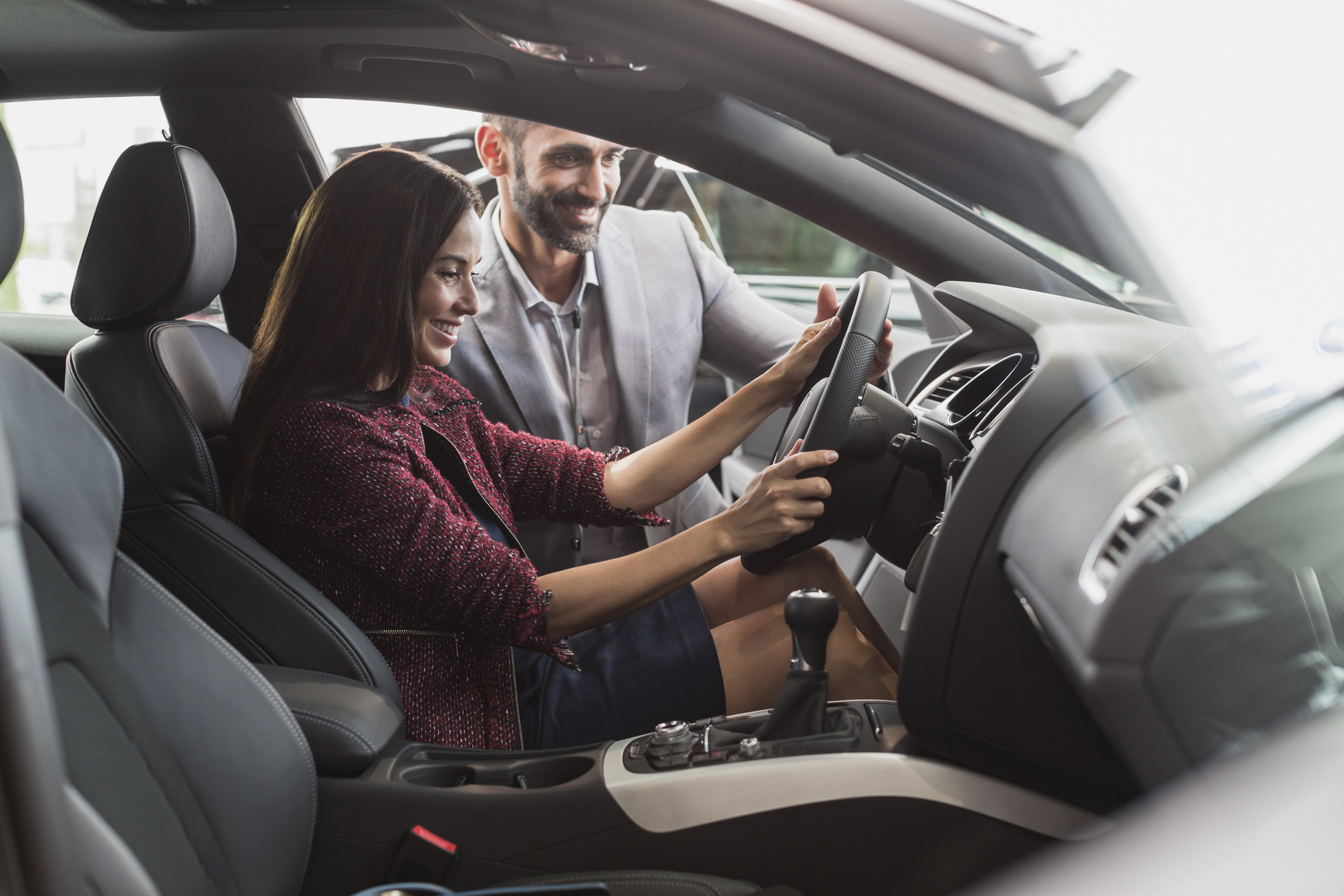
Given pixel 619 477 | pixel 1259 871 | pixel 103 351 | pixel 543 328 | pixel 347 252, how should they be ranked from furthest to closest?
pixel 543 328 < pixel 619 477 < pixel 347 252 < pixel 103 351 < pixel 1259 871

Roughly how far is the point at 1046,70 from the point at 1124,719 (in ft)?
1.53

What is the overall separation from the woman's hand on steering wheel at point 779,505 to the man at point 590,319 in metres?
0.67

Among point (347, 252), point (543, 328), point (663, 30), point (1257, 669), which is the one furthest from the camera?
point (543, 328)

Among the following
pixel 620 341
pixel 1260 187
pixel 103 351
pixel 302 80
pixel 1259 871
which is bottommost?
pixel 620 341

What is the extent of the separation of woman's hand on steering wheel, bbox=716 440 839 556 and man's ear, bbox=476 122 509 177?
974 millimetres

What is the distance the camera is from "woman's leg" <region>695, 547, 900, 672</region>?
138 centimetres

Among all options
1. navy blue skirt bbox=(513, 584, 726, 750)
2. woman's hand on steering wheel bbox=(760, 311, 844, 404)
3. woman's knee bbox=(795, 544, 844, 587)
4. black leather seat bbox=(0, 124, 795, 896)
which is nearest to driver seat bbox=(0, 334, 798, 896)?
black leather seat bbox=(0, 124, 795, 896)

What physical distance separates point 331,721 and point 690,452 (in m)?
0.76

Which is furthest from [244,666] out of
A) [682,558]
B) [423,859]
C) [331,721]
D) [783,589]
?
[783,589]

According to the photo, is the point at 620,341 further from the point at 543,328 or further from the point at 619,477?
the point at 619,477

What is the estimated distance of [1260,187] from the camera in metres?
0.66

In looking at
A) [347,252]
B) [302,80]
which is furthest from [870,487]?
[302,80]

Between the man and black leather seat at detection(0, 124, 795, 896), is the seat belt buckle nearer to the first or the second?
black leather seat at detection(0, 124, 795, 896)

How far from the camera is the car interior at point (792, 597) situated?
658mm
